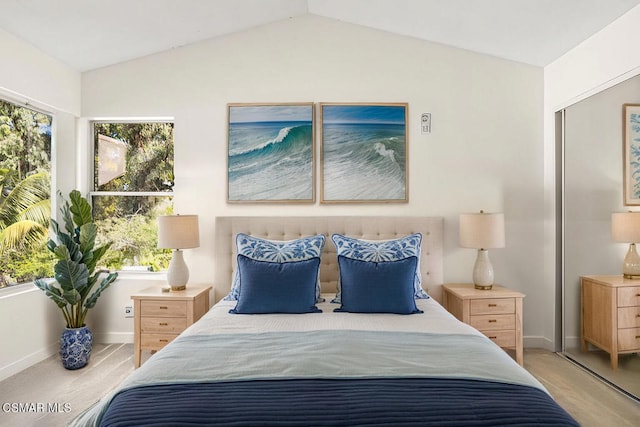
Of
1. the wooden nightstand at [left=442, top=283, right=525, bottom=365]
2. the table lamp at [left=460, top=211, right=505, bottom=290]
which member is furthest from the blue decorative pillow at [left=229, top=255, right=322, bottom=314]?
the table lamp at [left=460, top=211, right=505, bottom=290]

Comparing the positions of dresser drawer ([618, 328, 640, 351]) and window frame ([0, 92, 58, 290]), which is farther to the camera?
window frame ([0, 92, 58, 290])

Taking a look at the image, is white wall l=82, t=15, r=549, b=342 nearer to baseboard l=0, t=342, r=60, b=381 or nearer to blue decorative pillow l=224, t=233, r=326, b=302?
blue decorative pillow l=224, t=233, r=326, b=302

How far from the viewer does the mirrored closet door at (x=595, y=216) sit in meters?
2.61

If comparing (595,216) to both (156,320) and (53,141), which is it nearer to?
(156,320)

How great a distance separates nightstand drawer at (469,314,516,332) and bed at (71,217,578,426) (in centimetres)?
47

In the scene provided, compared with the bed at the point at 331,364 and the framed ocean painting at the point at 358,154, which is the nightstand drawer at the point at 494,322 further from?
the framed ocean painting at the point at 358,154

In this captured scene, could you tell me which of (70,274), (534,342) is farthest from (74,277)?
(534,342)

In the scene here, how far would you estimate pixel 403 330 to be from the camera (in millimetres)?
2170

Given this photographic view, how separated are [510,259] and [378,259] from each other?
58.1 inches

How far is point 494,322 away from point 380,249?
109 centimetres

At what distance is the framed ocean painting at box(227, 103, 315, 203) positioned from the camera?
343 cm

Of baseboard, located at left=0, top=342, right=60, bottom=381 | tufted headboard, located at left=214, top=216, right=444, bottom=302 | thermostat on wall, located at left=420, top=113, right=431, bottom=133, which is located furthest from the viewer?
thermostat on wall, located at left=420, top=113, right=431, bottom=133

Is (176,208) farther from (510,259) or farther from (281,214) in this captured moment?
(510,259)

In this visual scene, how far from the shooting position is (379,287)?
254 cm
